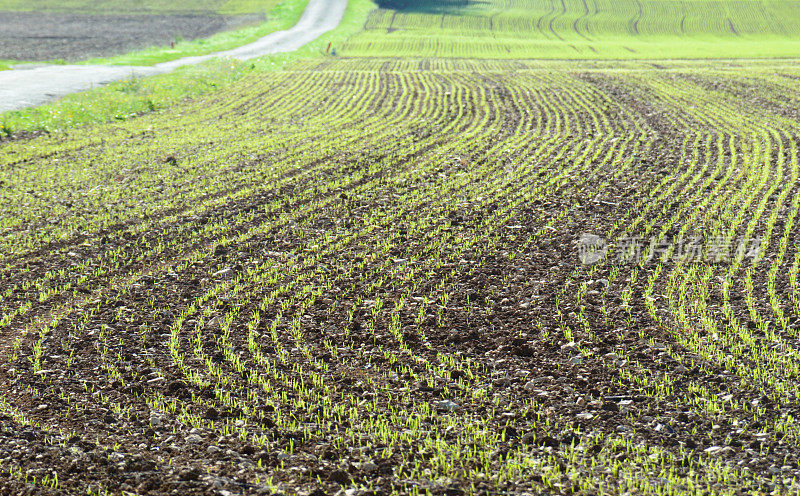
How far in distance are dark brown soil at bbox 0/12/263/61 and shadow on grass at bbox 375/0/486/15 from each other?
18.4 meters

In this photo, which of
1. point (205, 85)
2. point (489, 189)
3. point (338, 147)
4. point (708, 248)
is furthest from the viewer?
point (205, 85)

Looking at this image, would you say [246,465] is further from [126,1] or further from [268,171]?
[126,1]

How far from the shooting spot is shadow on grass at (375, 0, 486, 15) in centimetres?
7844

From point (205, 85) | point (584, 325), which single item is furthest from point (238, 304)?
point (205, 85)

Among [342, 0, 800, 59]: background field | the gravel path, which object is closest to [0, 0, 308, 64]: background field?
the gravel path

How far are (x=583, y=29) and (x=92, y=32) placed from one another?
4543 cm

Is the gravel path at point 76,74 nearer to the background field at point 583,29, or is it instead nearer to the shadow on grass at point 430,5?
the background field at point 583,29

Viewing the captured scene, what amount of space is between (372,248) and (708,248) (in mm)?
5425

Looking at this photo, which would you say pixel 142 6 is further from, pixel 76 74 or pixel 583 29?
pixel 76 74

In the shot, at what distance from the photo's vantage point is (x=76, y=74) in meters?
31.8

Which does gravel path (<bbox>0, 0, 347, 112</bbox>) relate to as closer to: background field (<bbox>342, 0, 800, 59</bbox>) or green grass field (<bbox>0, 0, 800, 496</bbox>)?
green grass field (<bbox>0, 0, 800, 496</bbox>)

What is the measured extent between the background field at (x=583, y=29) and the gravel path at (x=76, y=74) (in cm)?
612

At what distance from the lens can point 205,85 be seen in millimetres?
30234

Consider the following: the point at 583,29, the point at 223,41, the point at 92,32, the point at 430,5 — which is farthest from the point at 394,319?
the point at 430,5
